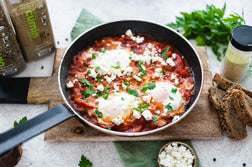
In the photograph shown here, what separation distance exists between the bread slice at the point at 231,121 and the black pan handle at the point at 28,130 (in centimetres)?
156

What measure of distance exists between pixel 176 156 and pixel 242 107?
0.80 m

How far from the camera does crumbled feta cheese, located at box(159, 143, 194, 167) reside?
2.74 metres

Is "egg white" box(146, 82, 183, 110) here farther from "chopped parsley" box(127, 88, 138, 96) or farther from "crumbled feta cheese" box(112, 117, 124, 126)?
"crumbled feta cheese" box(112, 117, 124, 126)

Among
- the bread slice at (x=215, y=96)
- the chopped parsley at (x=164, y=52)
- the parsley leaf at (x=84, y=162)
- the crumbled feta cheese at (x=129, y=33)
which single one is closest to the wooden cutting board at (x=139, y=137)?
the bread slice at (x=215, y=96)

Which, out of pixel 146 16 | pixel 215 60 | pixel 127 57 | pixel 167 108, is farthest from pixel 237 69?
pixel 146 16

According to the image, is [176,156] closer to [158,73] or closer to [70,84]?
A: [158,73]

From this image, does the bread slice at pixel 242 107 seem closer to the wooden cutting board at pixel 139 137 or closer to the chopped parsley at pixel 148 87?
the wooden cutting board at pixel 139 137

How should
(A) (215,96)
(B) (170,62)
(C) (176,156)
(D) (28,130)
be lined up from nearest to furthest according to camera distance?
(D) (28,130) → (C) (176,156) → (A) (215,96) → (B) (170,62)

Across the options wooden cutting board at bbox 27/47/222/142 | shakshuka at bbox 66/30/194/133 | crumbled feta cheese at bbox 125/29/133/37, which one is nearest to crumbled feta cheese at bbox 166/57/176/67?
shakshuka at bbox 66/30/194/133

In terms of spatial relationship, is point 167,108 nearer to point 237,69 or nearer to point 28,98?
point 237,69

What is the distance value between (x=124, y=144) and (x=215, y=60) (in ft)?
5.21

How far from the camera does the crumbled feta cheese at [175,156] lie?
8.98 feet

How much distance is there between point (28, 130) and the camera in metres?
2.29

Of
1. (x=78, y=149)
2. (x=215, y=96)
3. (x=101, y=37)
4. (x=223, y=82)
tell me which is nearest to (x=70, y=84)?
(x=78, y=149)
